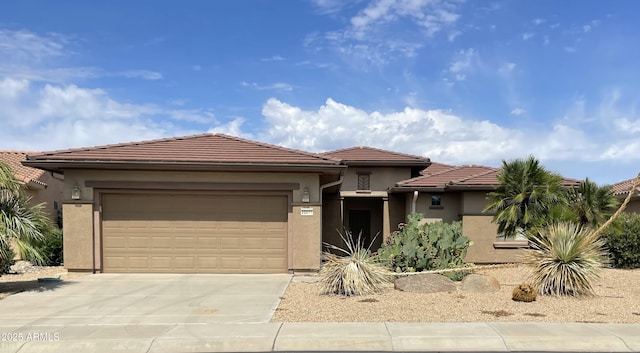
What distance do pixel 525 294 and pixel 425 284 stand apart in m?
2.10

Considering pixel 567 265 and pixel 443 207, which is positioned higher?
pixel 443 207

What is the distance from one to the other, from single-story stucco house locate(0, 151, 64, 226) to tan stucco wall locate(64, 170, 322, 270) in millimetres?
5311

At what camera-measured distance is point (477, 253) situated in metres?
17.7

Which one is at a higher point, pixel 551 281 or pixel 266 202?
pixel 266 202

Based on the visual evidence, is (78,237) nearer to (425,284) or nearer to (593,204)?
(425,284)

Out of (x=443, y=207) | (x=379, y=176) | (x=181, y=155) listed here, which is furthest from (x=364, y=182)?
(x=181, y=155)

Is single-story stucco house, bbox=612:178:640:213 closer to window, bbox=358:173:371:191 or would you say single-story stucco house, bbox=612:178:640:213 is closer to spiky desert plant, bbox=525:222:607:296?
window, bbox=358:173:371:191

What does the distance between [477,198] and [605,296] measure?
27.2ft

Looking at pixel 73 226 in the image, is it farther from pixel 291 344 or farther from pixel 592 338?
pixel 592 338

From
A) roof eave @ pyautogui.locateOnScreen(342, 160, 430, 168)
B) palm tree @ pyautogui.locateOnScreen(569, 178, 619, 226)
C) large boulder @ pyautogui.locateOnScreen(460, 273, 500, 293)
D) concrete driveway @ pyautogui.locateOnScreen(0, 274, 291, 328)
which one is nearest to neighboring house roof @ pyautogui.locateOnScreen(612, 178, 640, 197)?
palm tree @ pyautogui.locateOnScreen(569, 178, 619, 226)

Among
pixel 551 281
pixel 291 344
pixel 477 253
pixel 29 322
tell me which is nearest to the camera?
pixel 291 344

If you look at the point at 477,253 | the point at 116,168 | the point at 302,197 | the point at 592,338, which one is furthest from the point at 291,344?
the point at 477,253

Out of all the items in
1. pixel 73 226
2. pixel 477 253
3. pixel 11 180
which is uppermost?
pixel 11 180

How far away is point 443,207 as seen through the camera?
19.0m
